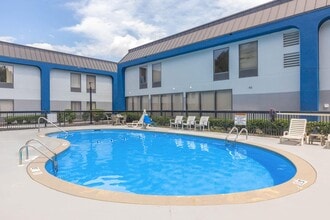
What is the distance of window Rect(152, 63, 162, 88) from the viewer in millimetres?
21672

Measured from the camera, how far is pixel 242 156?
8.99 meters

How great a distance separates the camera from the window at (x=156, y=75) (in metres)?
21.7

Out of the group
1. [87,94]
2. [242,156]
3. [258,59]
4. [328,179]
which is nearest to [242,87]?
[258,59]

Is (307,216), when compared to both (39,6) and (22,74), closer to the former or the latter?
(39,6)

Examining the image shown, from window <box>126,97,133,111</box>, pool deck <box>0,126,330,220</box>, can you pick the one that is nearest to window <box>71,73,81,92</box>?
window <box>126,97,133,111</box>

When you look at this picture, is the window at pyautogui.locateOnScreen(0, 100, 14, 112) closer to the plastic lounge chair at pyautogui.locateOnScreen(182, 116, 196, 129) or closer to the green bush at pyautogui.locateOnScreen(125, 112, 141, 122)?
the green bush at pyautogui.locateOnScreen(125, 112, 141, 122)

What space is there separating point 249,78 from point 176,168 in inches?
390

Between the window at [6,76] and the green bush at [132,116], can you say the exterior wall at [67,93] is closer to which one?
the window at [6,76]

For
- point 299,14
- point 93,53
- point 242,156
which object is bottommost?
point 242,156

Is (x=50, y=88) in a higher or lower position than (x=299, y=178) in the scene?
higher

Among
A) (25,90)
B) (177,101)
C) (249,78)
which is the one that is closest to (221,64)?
(249,78)

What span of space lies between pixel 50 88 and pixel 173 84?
12.4 metres

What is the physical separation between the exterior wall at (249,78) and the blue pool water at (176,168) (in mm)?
5100

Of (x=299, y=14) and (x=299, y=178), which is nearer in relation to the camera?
(x=299, y=178)
